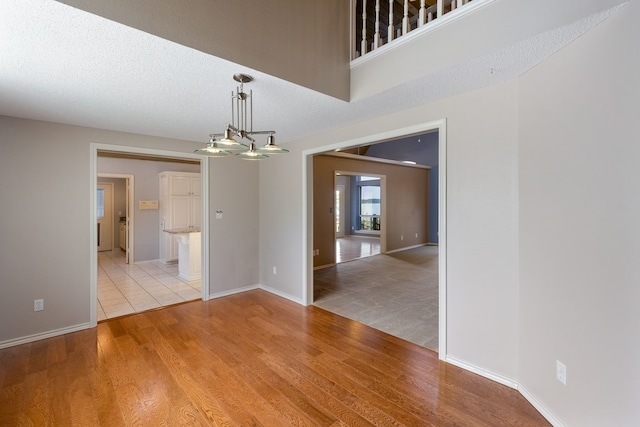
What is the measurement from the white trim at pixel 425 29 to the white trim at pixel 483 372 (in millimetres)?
2595

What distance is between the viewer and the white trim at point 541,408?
1.78 meters

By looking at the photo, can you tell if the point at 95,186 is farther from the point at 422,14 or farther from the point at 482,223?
the point at 482,223

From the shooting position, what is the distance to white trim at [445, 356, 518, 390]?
2188mm

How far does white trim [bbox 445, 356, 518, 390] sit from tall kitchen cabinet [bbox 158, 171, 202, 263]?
5737 millimetres

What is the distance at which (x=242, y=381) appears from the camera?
2275mm

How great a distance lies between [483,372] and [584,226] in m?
1.41

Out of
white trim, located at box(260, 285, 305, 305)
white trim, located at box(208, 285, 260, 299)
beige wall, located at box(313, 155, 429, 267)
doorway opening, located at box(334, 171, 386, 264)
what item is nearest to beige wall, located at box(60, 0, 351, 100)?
white trim, located at box(260, 285, 305, 305)

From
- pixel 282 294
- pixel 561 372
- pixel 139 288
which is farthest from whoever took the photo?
pixel 139 288

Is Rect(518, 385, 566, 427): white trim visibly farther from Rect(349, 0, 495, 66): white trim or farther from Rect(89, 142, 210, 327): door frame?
Rect(89, 142, 210, 327): door frame

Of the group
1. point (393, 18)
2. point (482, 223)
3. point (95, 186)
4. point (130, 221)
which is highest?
point (393, 18)

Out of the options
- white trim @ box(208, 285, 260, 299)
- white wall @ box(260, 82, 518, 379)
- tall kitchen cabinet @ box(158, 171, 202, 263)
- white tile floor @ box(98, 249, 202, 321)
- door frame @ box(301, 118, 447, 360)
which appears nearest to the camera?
white wall @ box(260, 82, 518, 379)

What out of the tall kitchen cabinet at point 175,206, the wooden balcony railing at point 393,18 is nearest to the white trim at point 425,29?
the wooden balcony railing at point 393,18

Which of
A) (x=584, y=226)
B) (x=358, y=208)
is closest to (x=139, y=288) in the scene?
(x=584, y=226)

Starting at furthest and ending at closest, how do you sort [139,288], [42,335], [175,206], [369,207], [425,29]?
1. [369,207]
2. [175,206]
3. [139,288]
4. [42,335]
5. [425,29]
